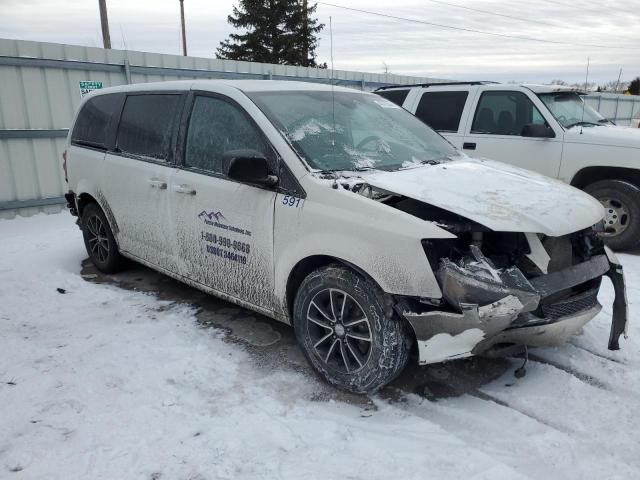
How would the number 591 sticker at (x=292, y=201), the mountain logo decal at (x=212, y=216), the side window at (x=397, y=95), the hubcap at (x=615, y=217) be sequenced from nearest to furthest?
the number 591 sticker at (x=292, y=201) → the mountain logo decal at (x=212, y=216) → the hubcap at (x=615, y=217) → the side window at (x=397, y=95)

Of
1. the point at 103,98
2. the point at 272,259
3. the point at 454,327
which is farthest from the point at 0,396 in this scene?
the point at 103,98

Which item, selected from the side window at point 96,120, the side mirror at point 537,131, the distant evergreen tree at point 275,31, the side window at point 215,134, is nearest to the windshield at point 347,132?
the side window at point 215,134

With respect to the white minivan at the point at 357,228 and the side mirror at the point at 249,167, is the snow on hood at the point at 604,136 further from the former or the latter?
the side mirror at the point at 249,167

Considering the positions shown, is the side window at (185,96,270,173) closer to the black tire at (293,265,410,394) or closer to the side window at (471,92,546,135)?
the black tire at (293,265,410,394)

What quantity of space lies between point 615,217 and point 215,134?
479 cm

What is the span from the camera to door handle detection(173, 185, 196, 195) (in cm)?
383

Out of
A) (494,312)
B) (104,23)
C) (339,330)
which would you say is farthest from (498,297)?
(104,23)

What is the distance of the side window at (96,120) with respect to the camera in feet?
16.0

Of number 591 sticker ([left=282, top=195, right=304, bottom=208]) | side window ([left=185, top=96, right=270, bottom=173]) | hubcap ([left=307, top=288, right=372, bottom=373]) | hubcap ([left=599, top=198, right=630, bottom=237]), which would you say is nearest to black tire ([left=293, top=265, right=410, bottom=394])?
hubcap ([left=307, top=288, right=372, bottom=373])

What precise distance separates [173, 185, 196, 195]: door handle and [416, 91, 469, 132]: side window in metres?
4.17

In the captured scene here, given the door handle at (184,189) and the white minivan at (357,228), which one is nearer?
the white minivan at (357,228)

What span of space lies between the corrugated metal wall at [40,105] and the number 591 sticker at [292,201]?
6597 mm

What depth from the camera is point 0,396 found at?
10.1ft

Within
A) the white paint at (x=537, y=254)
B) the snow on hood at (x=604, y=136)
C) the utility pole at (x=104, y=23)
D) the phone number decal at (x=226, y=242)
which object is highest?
the utility pole at (x=104, y=23)
